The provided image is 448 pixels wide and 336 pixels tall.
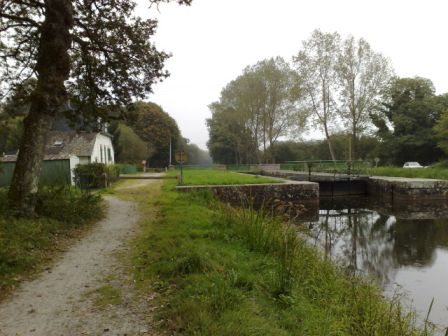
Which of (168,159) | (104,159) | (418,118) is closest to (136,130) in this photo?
(168,159)

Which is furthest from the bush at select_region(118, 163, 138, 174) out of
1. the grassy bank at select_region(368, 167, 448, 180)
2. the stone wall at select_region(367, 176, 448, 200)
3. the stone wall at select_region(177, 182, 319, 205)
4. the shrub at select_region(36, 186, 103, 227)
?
the shrub at select_region(36, 186, 103, 227)

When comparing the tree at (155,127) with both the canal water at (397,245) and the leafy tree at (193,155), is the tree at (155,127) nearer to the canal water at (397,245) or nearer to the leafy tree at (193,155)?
the leafy tree at (193,155)

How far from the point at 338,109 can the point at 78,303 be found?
32825 mm

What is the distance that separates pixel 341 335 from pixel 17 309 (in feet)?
11.9

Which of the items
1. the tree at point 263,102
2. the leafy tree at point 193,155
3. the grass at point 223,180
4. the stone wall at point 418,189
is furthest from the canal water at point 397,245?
the leafy tree at point 193,155

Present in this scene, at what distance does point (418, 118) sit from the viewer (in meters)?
38.2

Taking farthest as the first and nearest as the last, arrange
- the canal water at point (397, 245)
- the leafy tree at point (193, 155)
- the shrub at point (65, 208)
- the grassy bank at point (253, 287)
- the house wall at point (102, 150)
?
the leafy tree at point (193, 155), the house wall at point (102, 150), the shrub at point (65, 208), the canal water at point (397, 245), the grassy bank at point (253, 287)

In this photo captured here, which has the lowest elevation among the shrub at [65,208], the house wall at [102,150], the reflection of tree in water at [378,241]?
the reflection of tree in water at [378,241]

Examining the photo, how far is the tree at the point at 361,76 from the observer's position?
31.6 meters

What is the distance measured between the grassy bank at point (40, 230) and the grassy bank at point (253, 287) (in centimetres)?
164

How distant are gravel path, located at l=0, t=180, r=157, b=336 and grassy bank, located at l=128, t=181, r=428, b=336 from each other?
29 centimetres

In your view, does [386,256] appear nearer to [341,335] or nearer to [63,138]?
[341,335]

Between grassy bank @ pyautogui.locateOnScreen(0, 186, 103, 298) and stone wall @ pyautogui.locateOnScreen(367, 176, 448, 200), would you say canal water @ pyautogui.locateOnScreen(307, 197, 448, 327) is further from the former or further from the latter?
grassy bank @ pyautogui.locateOnScreen(0, 186, 103, 298)

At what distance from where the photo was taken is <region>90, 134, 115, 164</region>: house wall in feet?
89.8
